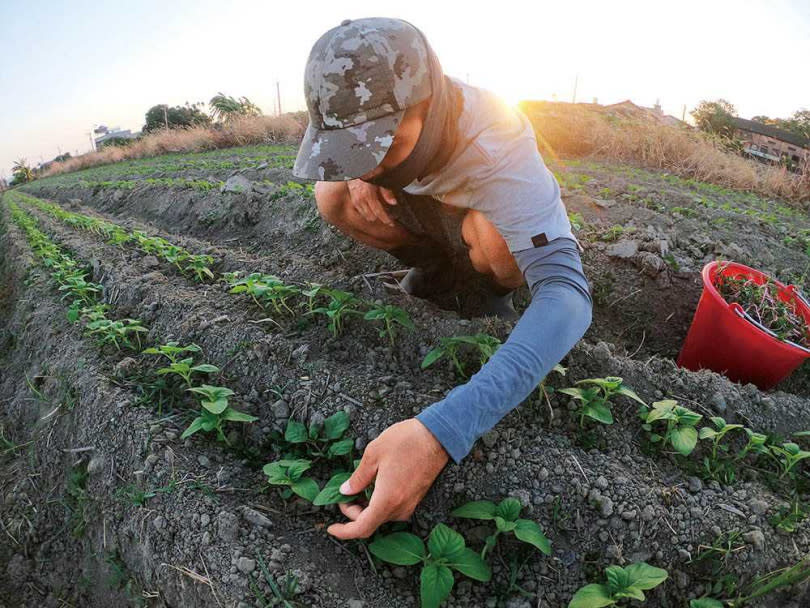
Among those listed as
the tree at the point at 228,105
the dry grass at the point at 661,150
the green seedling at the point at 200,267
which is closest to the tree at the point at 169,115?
the tree at the point at 228,105

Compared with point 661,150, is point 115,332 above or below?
below

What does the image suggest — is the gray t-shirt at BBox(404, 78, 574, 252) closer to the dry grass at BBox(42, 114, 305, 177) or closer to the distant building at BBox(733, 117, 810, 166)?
the distant building at BBox(733, 117, 810, 166)

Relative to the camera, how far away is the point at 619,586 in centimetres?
123

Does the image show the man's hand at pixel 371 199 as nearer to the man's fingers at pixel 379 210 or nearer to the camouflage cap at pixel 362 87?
the man's fingers at pixel 379 210

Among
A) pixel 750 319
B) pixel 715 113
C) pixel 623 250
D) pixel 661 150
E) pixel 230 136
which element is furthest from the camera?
pixel 715 113

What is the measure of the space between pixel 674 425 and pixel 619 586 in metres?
0.63

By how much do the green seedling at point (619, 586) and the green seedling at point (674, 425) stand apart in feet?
1.47

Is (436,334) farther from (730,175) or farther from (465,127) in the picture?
(730,175)

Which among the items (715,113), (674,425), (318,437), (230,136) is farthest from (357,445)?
(715,113)

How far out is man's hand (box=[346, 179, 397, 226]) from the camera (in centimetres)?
206

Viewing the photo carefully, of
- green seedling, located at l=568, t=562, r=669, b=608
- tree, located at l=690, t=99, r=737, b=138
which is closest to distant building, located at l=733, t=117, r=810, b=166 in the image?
tree, located at l=690, t=99, r=737, b=138

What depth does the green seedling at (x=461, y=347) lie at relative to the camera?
5.64 feet

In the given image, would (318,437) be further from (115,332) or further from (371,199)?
(115,332)

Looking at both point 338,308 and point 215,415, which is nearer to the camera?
point 215,415
